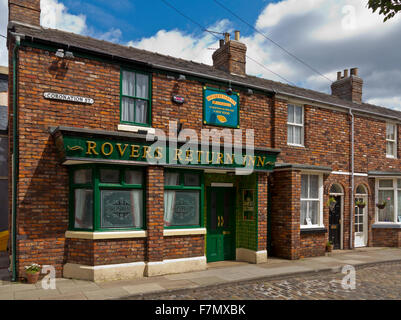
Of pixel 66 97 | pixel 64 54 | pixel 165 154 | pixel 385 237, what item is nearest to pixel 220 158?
pixel 165 154

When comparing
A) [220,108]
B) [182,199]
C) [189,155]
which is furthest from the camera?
[220,108]

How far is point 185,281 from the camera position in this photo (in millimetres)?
8352

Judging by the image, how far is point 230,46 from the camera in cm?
1299

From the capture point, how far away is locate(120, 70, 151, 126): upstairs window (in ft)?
31.0

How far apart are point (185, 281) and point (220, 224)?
3165mm

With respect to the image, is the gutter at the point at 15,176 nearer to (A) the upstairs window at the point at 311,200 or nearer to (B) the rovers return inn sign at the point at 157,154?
(B) the rovers return inn sign at the point at 157,154

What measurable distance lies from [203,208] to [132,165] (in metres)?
2.61

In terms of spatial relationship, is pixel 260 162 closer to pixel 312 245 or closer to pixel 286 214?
pixel 286 214

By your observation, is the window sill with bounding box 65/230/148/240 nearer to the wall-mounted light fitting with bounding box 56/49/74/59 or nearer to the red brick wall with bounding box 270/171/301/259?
the wall-mounted light fitting with bounding box 56/49/74/59

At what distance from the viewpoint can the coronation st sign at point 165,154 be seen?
26.1ft

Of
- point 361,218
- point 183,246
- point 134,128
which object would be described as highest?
point 134,128

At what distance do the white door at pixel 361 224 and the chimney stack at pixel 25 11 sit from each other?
46.0ft

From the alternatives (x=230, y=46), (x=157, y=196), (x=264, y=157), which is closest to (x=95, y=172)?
(x=157, y=196)
